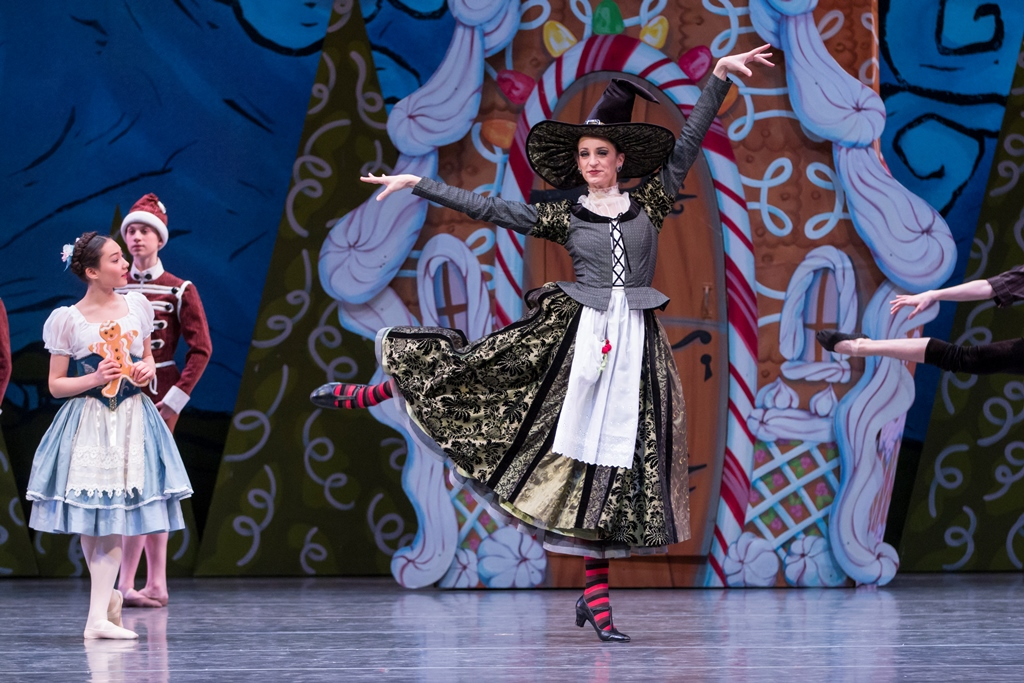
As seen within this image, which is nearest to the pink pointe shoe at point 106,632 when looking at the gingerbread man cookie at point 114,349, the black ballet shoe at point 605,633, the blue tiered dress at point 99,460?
the blue tiered dress at point 99,460

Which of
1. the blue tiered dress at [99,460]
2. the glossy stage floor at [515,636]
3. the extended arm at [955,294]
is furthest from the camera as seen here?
the blue tiered dress at [99,460]

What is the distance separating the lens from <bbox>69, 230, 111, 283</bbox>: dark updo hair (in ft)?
12.2

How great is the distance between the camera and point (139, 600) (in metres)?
4.61

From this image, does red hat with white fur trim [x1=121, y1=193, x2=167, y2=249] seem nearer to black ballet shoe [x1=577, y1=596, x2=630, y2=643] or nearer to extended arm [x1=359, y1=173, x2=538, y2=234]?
extended arm [x1=359, y1=173, x2=538, y2=234]

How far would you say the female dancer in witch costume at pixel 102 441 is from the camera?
3.64 metres

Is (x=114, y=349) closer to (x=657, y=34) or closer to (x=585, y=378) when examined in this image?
(x=585, y=378)

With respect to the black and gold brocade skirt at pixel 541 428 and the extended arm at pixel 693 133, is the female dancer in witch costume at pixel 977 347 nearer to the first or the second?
the black and gold brocade skirt at pixel 541 428

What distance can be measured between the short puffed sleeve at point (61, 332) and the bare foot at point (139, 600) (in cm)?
131

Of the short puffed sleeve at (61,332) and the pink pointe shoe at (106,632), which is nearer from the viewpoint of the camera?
the pink pointe shoe at (106,632)

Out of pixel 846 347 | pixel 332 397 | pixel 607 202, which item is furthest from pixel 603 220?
pixel 332 397

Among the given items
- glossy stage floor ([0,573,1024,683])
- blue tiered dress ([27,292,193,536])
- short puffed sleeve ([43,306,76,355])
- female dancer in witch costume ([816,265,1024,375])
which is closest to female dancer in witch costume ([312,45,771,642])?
glossy stage floor ([0,573,1024,683])

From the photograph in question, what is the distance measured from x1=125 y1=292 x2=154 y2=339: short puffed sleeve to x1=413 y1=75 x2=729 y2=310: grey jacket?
3.27 feet

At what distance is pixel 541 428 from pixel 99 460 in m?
1.39

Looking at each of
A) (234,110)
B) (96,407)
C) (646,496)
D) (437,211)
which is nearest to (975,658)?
(646,496)
